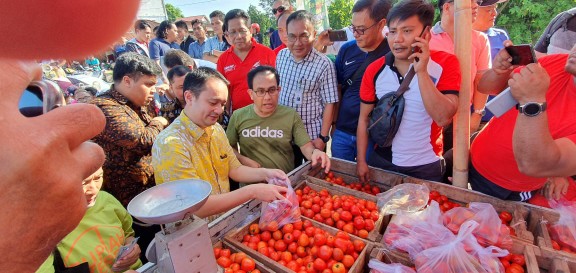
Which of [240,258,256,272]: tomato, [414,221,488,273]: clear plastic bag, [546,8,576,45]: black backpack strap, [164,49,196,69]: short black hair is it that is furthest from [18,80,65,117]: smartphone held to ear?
[546,8,576,45]: black backpack strap

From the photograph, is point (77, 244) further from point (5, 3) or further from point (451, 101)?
point (451, 101)

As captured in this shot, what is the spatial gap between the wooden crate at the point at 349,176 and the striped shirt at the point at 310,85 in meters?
0.72

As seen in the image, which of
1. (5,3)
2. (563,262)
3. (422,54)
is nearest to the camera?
(5,3)

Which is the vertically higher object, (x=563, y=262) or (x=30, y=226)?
(x=30, y=226)

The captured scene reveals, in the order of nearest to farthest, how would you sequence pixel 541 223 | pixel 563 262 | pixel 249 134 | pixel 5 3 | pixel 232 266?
pixel 5 3 < pixel 563 262 < pixel 232 266 < pixel 541 223 < pixel 249 134

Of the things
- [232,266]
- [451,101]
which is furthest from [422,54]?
[232,266]

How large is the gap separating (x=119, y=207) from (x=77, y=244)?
39 centimetres

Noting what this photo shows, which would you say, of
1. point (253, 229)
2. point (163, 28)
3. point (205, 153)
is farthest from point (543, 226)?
point (163, 28)

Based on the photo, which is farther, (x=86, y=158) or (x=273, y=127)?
(x=273, y=127)

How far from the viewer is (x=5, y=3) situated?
0.28 m

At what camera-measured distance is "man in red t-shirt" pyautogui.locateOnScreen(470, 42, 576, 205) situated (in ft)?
5.16

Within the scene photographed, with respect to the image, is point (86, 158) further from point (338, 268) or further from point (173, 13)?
point (173, 13)

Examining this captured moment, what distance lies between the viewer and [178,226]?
122 cm

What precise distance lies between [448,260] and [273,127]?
71.5 inches
